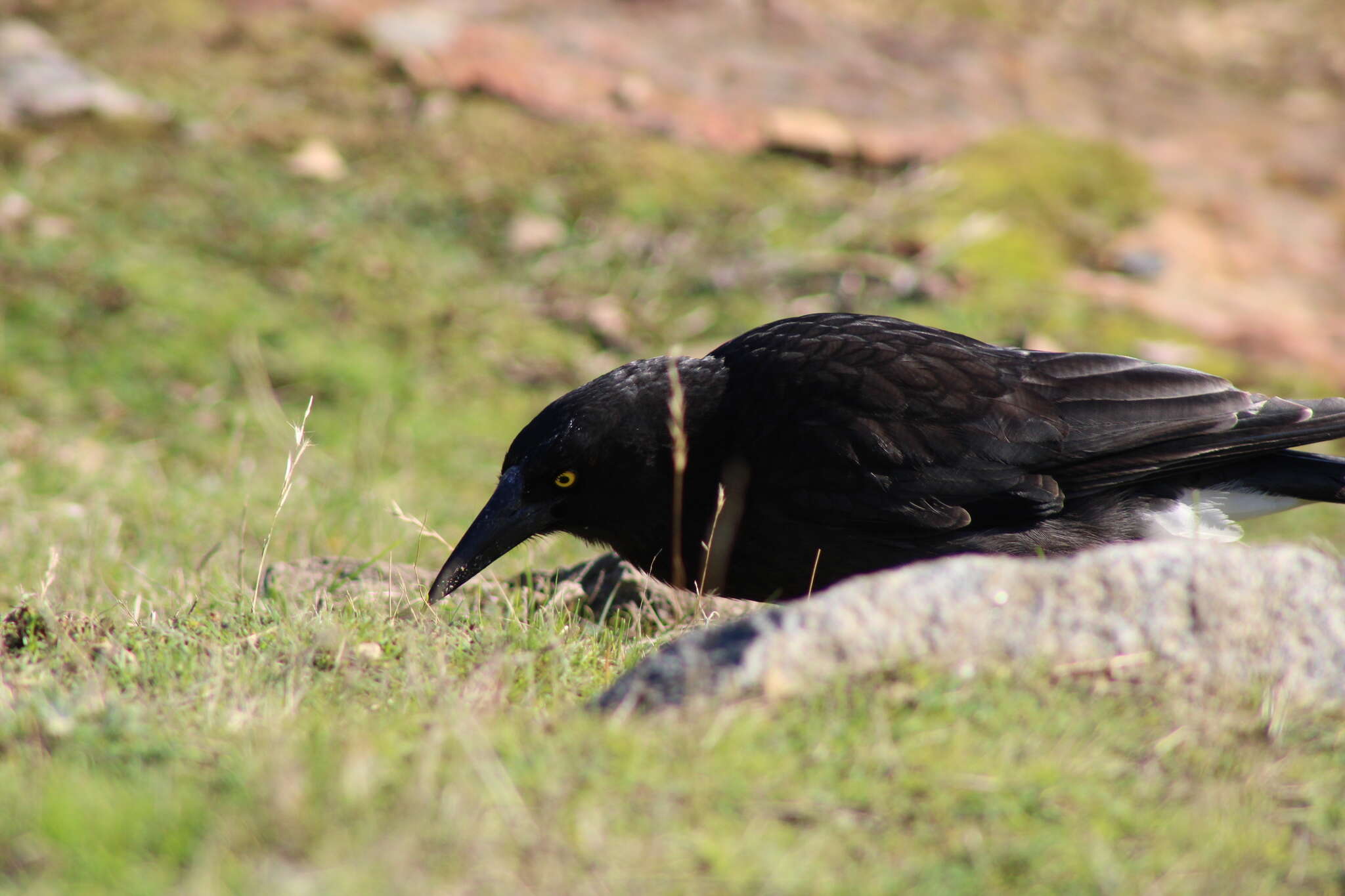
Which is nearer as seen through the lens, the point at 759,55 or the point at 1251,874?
the point at 1251,874

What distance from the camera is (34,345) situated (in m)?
7.02

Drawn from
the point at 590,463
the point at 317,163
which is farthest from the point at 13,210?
the point at 590,463

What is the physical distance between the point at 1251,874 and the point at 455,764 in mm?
1459

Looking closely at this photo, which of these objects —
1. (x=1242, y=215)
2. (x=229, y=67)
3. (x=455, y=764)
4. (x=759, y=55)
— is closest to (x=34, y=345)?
(x=229, y=67)

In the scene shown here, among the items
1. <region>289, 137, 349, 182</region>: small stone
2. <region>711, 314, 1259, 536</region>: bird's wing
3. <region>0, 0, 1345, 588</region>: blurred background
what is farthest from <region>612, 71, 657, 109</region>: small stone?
<region>711, 314, 1259, 536</region>: bird's wing

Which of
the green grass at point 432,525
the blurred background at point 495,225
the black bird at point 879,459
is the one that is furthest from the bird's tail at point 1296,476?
the blurred background at point 495,225

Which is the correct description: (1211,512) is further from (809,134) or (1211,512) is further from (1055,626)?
(809,134)

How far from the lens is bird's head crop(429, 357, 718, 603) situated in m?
4.34

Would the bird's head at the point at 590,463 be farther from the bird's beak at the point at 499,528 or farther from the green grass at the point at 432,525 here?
the green grass at the point at 432,525

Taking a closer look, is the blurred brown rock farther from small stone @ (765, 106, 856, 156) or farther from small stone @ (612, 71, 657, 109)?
small stone @ (765, 106, 856, 156)

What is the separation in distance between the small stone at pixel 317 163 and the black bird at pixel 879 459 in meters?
5.09

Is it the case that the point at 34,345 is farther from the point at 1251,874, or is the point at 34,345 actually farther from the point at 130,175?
the point at 1251,874

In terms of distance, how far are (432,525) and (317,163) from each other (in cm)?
404

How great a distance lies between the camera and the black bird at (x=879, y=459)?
13.7 ft
